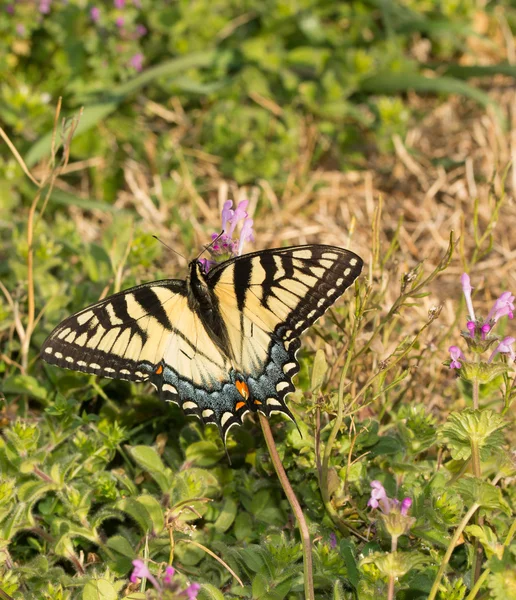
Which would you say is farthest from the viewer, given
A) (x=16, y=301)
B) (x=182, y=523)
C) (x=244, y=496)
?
(x=16, y=301)

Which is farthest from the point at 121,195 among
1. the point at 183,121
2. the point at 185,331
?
the point at 185,331

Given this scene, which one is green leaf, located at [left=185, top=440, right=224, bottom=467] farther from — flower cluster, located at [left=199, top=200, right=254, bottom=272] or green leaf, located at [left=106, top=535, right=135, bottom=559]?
flower cluster, located at [left=199, top=200, right=254, bottom=272]

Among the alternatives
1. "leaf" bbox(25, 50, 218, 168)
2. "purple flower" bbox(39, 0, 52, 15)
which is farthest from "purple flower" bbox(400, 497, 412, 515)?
"purple flower" bbox(39, 0, 52, 15)

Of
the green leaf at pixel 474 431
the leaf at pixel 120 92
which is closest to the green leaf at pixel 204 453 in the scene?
the green leaf at pixel 474 431

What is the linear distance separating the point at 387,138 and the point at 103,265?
176cm

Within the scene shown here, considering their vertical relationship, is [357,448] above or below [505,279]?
below

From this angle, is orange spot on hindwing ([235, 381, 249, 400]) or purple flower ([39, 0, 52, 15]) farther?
purple flower ([39, 0, 52, 15])

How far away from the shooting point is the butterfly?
2297 millimetres

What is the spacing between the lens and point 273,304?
234cm

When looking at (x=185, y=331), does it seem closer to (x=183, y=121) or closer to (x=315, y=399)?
(x=315, y=399)

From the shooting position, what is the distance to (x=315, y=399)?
2.22 m

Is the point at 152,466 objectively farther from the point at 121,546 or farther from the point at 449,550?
the point at 449,550

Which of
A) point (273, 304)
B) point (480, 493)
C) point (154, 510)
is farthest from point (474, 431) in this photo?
point (154, 510)

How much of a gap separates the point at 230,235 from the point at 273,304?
24 cm
